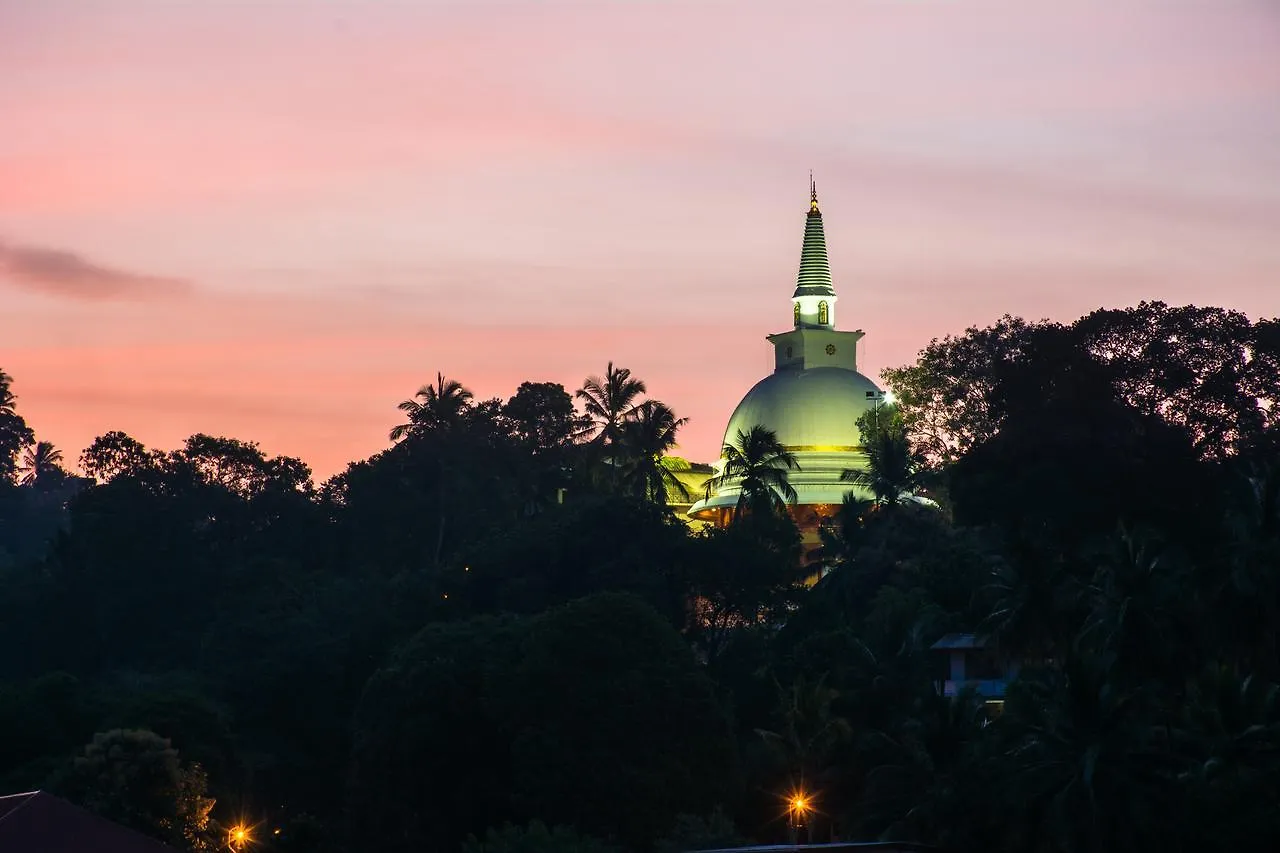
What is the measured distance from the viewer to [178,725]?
8488 centimetres

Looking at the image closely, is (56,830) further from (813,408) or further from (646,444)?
(813,408)

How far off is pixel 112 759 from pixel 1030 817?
29.3 meters

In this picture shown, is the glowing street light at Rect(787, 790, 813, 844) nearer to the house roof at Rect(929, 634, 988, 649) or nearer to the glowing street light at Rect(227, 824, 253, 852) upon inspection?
the house roof at Rect(929, 634, 988, 649)

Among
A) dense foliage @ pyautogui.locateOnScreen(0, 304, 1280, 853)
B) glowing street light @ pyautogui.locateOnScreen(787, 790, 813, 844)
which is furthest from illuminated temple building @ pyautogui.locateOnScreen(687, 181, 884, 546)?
glowing street light @ pyautogui.locateOnScreen(787, 790, 813, 844)

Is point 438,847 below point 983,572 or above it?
below

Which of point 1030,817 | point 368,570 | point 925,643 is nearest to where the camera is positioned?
point 1030,817

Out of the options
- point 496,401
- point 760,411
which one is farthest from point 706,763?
point 760,411

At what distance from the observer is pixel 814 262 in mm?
141500

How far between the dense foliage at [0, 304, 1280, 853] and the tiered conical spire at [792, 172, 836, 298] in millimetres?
20312

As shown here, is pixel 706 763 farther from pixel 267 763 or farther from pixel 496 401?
pixel 496 401

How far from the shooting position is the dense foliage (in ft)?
213

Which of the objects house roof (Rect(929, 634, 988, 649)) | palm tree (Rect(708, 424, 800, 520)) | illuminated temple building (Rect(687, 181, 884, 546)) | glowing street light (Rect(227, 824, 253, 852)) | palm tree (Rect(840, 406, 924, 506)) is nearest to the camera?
glowing street light (Rect(227, 824, 253, 852))

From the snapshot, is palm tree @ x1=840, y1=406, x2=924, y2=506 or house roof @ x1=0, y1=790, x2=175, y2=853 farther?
palm tree @ x1=840, y1=406, x2=924, y2=506

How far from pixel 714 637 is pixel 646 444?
18307 mm
